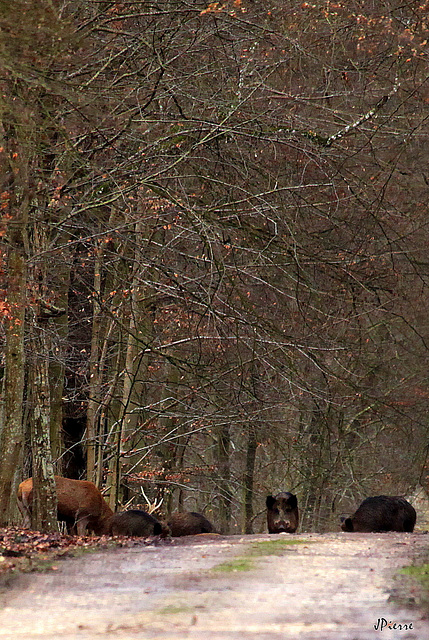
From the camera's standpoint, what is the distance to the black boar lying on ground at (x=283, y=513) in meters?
16.1

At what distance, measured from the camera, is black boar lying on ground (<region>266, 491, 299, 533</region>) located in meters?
16.1

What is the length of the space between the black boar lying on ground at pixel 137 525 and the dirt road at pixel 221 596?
13.0 ft

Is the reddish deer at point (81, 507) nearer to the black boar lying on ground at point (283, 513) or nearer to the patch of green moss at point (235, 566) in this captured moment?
the black boar lying on ground at point (283, 513)

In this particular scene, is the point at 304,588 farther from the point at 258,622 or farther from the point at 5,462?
the point at 5,462

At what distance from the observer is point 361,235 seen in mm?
16734

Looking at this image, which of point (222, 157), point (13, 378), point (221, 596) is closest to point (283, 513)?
point (13, 378)

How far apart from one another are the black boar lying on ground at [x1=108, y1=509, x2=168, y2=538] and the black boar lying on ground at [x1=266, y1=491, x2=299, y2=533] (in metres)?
1.90

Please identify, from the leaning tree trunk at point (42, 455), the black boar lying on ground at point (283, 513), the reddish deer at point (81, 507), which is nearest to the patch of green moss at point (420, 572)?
the black boar lying on ground at point (283, 513)

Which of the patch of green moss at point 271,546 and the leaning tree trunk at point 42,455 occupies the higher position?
the leaning tree trunk at point 42,455

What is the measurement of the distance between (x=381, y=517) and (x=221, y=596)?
829 centimetres

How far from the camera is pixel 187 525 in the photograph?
17.0 metres

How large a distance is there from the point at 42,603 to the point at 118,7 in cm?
825

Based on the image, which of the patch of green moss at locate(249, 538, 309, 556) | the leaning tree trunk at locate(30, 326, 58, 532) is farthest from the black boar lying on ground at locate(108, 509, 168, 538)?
the patch of green moss at locate(249, 538, 309, 556)

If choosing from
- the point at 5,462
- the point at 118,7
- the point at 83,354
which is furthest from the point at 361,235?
the point at 83,354
